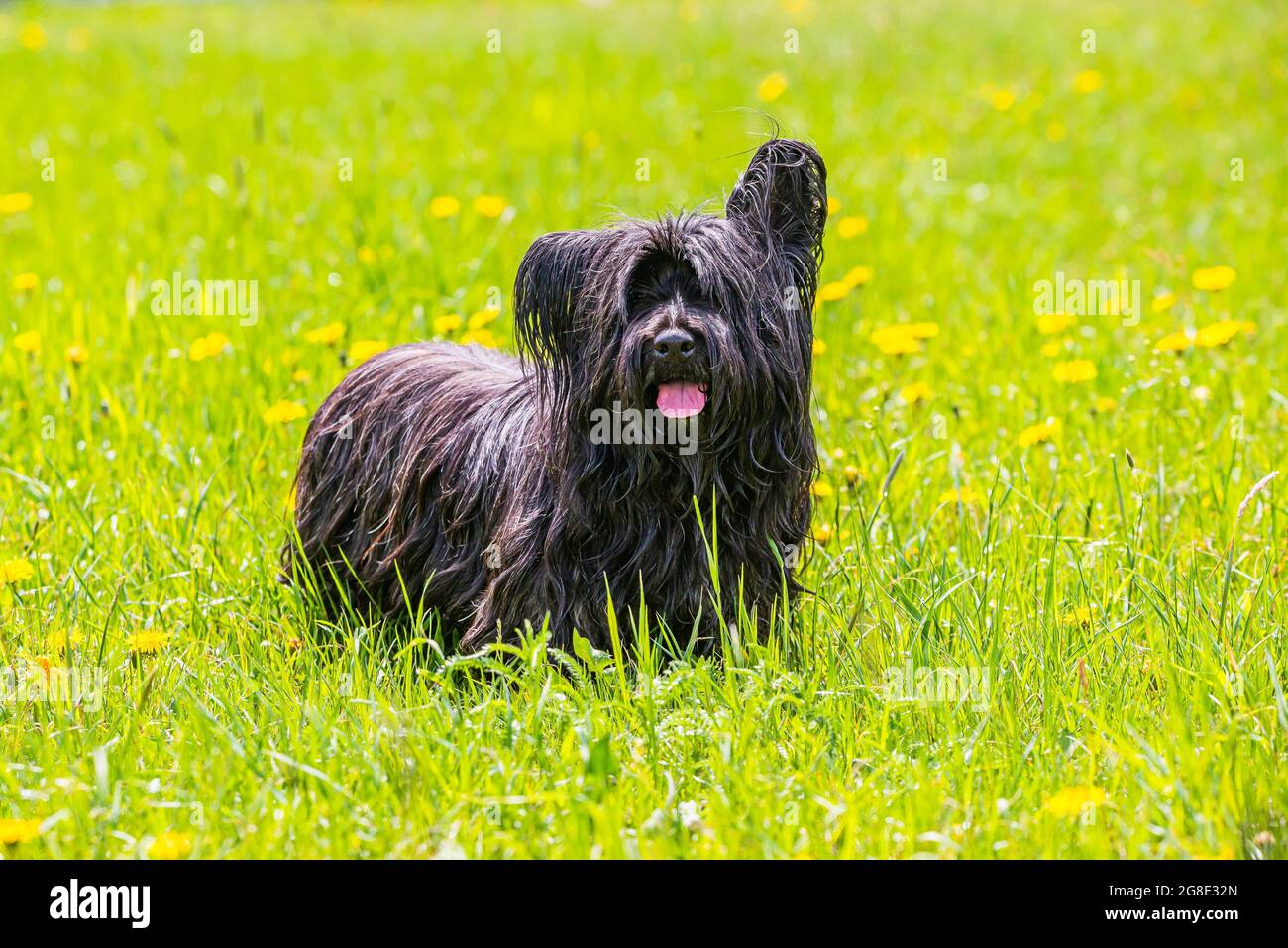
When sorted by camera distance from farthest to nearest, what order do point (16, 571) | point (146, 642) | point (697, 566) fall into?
point (16, 571) < point (146, 642) < point (697, 566)

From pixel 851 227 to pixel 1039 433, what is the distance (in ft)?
8.59

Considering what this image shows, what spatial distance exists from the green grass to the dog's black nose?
73cm

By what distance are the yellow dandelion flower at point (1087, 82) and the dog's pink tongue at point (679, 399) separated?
7886 millimetres

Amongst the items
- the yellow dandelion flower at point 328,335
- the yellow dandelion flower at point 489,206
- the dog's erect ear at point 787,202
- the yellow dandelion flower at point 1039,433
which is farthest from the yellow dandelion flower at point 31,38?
the dog's erect ear at point 787,202

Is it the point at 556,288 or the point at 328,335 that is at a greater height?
the point at 556,288

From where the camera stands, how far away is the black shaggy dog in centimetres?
349

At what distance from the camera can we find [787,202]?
371cm

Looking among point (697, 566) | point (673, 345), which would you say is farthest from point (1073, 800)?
point (673, 345)

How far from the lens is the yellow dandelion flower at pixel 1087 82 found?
1034 cm

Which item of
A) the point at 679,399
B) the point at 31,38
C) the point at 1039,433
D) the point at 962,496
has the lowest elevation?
the point at 962,496

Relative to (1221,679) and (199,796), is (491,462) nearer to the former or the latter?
(199,796)

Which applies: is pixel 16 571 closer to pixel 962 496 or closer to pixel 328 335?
pixel 328 335

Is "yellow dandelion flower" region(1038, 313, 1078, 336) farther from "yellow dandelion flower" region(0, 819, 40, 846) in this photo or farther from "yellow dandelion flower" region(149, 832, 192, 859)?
"yellow dandelion flower" region(0, 819, 40, 846)

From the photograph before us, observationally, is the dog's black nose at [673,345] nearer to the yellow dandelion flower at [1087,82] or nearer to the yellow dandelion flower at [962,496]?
the yellow dandelion flower at [962,496]
